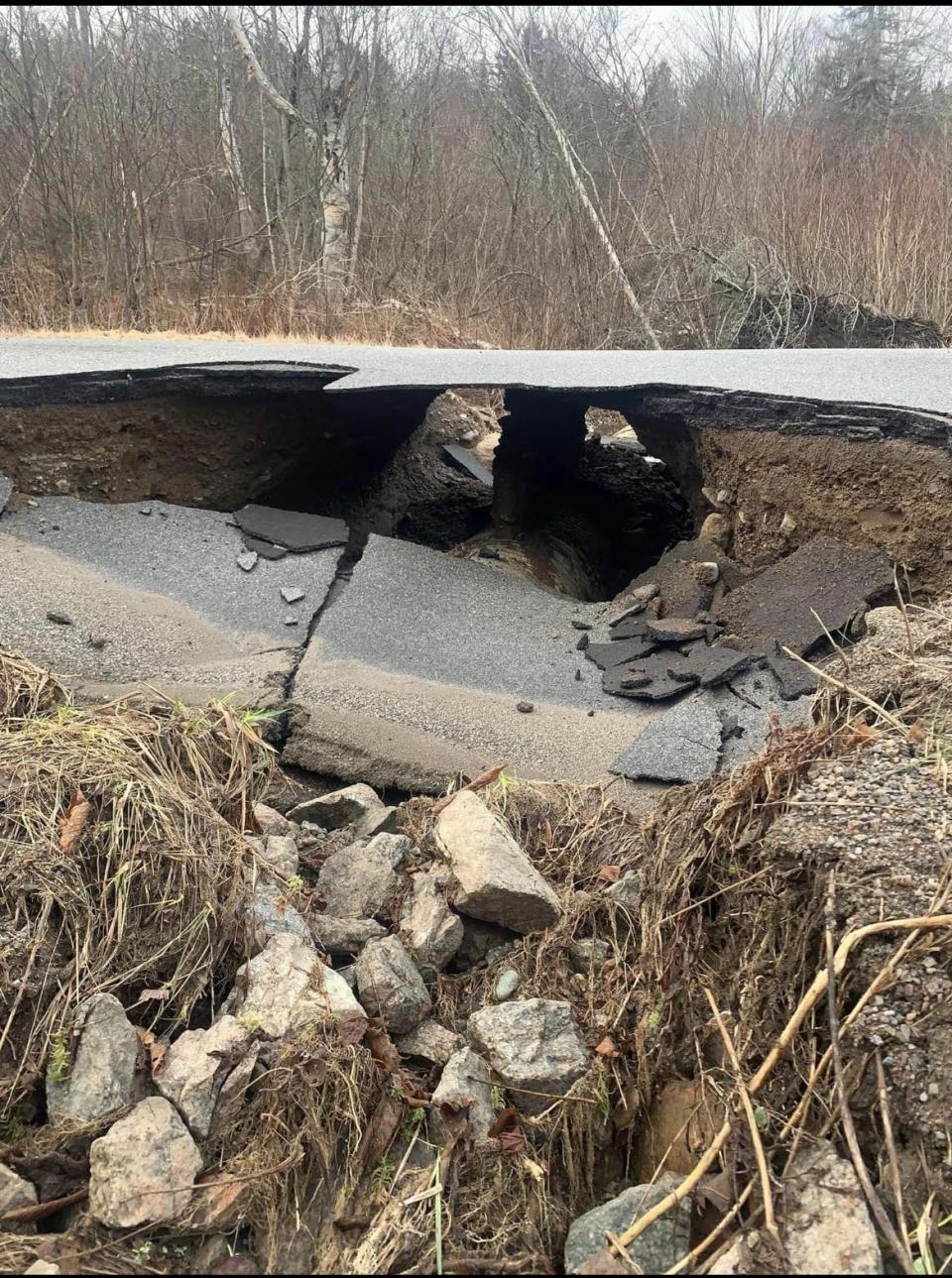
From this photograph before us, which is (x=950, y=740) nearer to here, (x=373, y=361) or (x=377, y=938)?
(x=377, y=938)

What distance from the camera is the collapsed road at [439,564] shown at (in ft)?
12.0

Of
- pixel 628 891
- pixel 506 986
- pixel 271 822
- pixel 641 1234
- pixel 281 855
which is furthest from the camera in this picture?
pixel 271 822

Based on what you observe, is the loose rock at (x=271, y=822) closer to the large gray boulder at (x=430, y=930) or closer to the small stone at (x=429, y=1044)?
the large gray boulder at (x=430, y=930)

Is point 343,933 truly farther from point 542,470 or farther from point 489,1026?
point 542,470

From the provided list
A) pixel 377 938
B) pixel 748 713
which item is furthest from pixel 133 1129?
pixel 748 713

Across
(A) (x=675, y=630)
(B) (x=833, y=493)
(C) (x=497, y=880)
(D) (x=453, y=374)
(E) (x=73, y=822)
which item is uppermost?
(D) (x=453, y=374)

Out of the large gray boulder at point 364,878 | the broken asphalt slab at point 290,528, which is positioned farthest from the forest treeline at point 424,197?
the large gray boulder at point 364,878

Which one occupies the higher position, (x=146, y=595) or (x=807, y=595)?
(x=807, y=595)

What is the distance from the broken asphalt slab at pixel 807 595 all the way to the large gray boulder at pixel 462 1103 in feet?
7.54

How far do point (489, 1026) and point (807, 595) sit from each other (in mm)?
2406

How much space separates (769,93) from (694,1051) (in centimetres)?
1512

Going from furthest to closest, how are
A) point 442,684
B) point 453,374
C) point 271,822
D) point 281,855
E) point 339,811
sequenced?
point 453,374 → point 442,684 → point 339,811 → point 271,822 → point 281,855

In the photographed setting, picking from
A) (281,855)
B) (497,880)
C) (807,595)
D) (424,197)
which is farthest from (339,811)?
(424,197)

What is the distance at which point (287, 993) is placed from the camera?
207 centimetres
